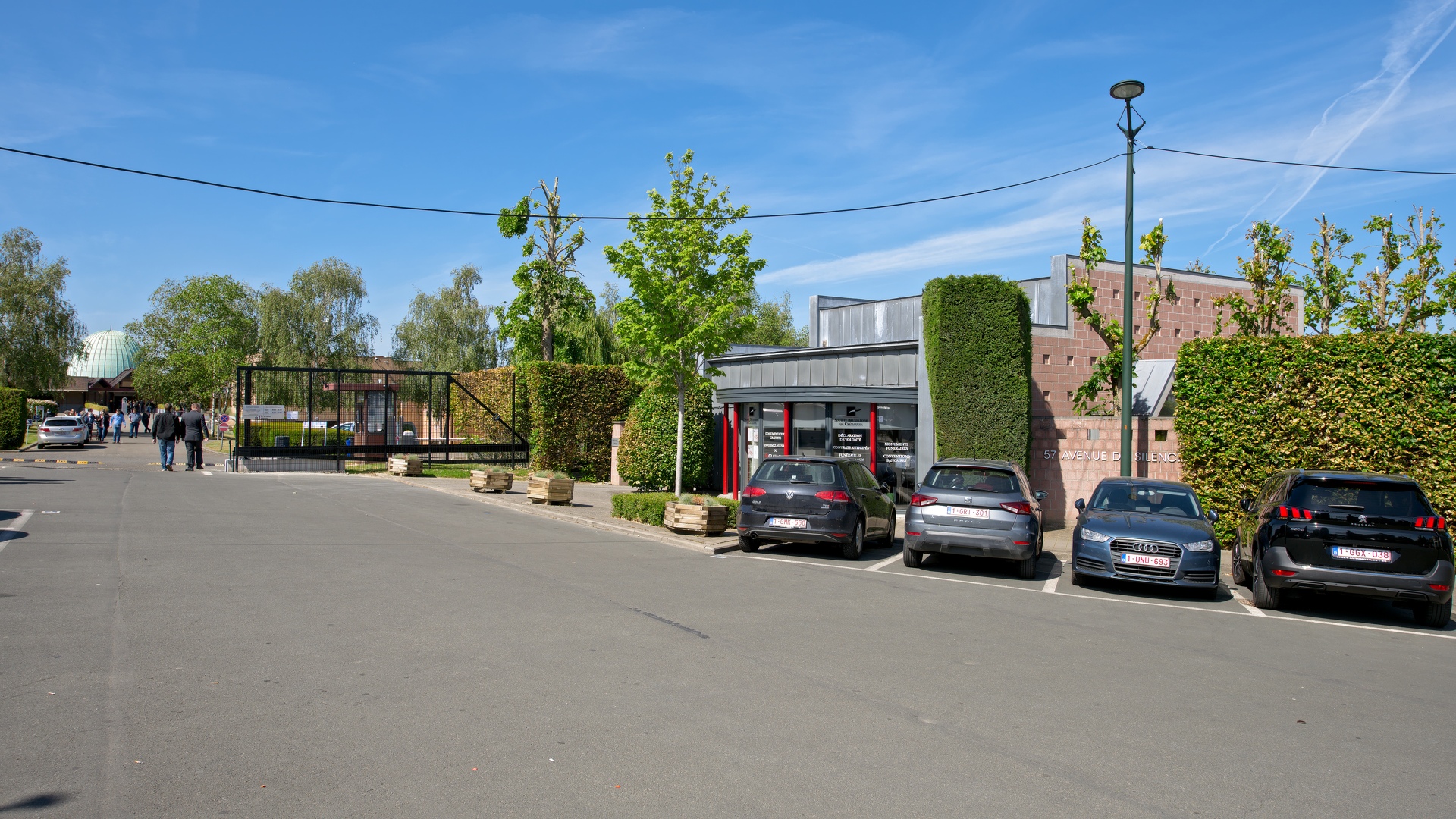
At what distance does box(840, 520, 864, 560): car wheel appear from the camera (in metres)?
13.3

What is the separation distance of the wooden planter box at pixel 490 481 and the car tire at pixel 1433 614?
55.4ft

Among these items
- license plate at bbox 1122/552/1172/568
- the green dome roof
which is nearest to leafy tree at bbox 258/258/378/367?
license plate at bbox 1122/552/1172/568

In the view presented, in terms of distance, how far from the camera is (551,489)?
1869 centimetres

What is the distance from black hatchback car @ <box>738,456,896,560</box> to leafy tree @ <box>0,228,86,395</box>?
54.8 metres

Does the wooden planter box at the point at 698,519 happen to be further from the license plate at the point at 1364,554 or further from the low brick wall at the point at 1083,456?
the license plate at the point at 1364,554

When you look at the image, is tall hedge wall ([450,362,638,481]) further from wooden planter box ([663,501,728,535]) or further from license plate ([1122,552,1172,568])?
license plate ([1122,552,1172,568])

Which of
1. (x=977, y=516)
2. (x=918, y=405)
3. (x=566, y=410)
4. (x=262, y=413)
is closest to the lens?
(x=977, y=516)

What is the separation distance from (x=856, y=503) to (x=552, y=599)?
574cm

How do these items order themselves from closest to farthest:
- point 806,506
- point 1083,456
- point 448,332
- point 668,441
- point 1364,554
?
point 1364,554, point 806,506, point 1083,456, point 668,441, point 448,332

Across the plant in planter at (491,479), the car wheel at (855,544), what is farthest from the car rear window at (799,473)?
the plant in planter at (491,479)

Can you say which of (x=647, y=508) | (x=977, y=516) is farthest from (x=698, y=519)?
(x=977, y=516)

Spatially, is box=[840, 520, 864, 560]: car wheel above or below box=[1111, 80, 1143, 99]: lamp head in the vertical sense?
below

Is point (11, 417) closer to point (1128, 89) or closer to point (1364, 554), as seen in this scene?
point (1128, 89)

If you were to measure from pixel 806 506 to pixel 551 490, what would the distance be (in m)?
7.23
